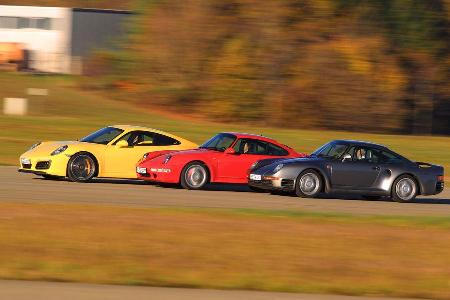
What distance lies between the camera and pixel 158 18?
156 ft

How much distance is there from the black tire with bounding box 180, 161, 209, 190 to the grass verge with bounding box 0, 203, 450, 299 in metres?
4.63

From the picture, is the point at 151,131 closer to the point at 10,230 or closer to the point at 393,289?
the point at 10,230

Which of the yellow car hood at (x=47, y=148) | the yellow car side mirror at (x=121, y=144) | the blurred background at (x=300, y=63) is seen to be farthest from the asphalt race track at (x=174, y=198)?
the blurred background at (x=300, y=63)

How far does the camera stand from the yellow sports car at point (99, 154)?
1992 centimetres

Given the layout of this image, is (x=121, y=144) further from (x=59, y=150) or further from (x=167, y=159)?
(x=59, y=150)

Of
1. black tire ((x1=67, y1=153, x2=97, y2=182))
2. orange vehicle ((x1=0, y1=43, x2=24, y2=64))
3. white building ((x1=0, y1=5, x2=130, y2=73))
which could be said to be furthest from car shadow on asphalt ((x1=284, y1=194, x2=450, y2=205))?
orange vehicle ((x1=0, y1=43, x2=24, y2=64))

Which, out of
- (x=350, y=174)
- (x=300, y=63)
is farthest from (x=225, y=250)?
(x=300, y=63)

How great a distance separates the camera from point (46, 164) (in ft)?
65.3

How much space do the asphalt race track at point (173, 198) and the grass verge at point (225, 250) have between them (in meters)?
1.67

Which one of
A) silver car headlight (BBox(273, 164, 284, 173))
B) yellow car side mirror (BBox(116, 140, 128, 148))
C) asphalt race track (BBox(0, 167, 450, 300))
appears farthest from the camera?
yellow car side mirror (BBox(116, 140, 128, 148))

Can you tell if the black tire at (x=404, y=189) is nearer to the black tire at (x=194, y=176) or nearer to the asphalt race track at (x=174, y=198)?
the asphalt race track at (x=174, y=198)

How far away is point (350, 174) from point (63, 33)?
150 ft

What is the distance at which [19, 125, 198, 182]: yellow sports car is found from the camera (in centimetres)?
1992

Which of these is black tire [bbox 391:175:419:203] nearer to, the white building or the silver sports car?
the silver sports car
